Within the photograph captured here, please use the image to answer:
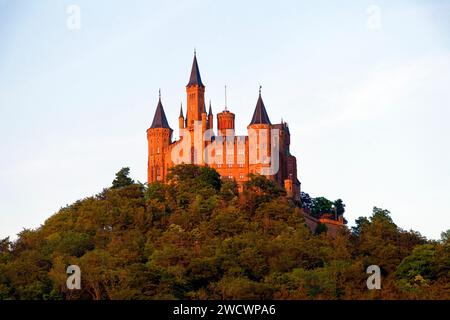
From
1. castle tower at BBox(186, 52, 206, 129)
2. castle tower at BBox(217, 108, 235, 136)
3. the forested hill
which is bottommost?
the forested hill

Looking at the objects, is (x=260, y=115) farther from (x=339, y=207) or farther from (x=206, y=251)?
(x=206, y=251)

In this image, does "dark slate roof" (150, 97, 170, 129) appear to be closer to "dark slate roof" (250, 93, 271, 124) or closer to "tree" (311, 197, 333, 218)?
"dark slate roof" (250, 93, 271, 124)

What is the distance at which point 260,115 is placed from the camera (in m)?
131

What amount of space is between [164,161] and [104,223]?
28.7m

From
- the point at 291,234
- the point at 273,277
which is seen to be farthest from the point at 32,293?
the point at 291,234

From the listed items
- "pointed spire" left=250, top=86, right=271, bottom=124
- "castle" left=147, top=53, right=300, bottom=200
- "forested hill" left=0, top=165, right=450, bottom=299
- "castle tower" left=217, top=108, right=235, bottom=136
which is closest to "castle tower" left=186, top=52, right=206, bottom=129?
"castle" left=147, top=53, right=300, bottom=200

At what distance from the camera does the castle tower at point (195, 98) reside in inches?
5305

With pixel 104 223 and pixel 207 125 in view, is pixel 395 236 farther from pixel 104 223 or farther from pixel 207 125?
pixel 207 125

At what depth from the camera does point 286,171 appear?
12888 centimetres

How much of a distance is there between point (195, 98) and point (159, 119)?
4648 mm

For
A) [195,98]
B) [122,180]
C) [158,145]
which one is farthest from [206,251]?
[195,98]

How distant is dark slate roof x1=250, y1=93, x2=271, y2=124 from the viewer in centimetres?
13038
